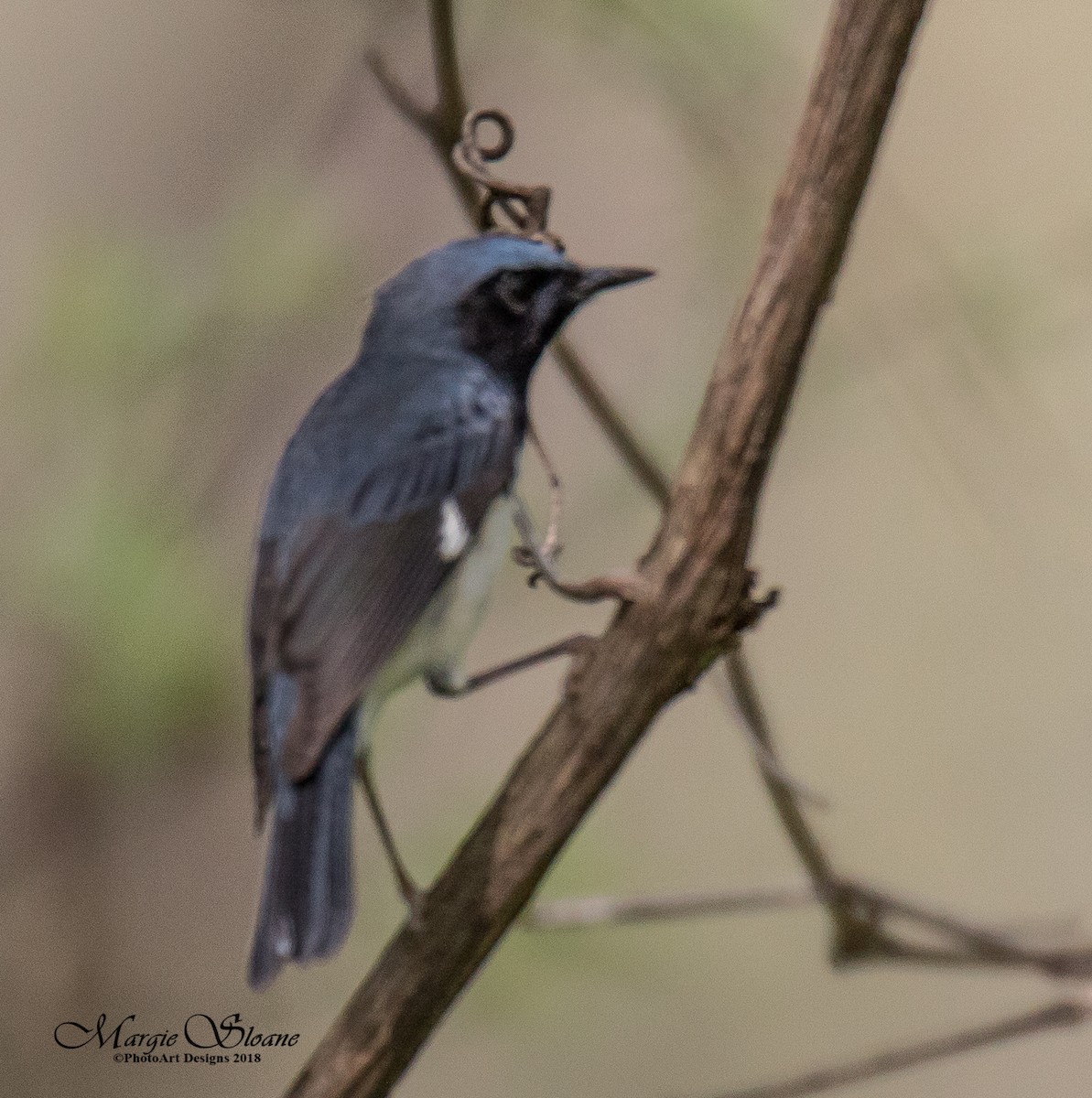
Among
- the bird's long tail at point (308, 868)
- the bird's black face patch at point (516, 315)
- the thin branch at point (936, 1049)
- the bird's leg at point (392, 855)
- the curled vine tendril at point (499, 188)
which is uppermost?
the curled vine tendril at point (499, 188)

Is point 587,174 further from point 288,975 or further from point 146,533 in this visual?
point 288,975

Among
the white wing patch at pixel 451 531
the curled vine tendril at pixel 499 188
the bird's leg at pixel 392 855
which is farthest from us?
the white wing patch at pixel 451 531

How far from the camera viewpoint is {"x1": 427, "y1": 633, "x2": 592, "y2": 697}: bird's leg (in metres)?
1.25

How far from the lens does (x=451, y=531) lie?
57.2 inches

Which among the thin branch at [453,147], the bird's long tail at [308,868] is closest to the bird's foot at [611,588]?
the thin branch at [453,147]

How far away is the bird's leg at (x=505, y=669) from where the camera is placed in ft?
4.09

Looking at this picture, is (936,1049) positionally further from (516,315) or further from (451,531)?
(516,315)

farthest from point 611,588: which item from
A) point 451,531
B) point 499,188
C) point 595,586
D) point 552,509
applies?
point 499,188

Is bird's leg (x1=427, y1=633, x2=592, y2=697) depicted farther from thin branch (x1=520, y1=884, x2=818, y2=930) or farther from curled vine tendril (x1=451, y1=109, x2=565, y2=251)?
curled vine tendril (x1=451, y1=109, x2=565, y2=251)

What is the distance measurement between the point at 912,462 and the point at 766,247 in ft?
3.56

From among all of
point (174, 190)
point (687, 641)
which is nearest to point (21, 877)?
point (174, 190)

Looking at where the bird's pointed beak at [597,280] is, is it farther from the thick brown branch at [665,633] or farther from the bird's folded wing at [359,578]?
the thick brown branch at [665,633]

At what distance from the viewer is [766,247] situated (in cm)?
108

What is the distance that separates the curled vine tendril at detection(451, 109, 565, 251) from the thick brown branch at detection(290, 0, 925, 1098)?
367mm
